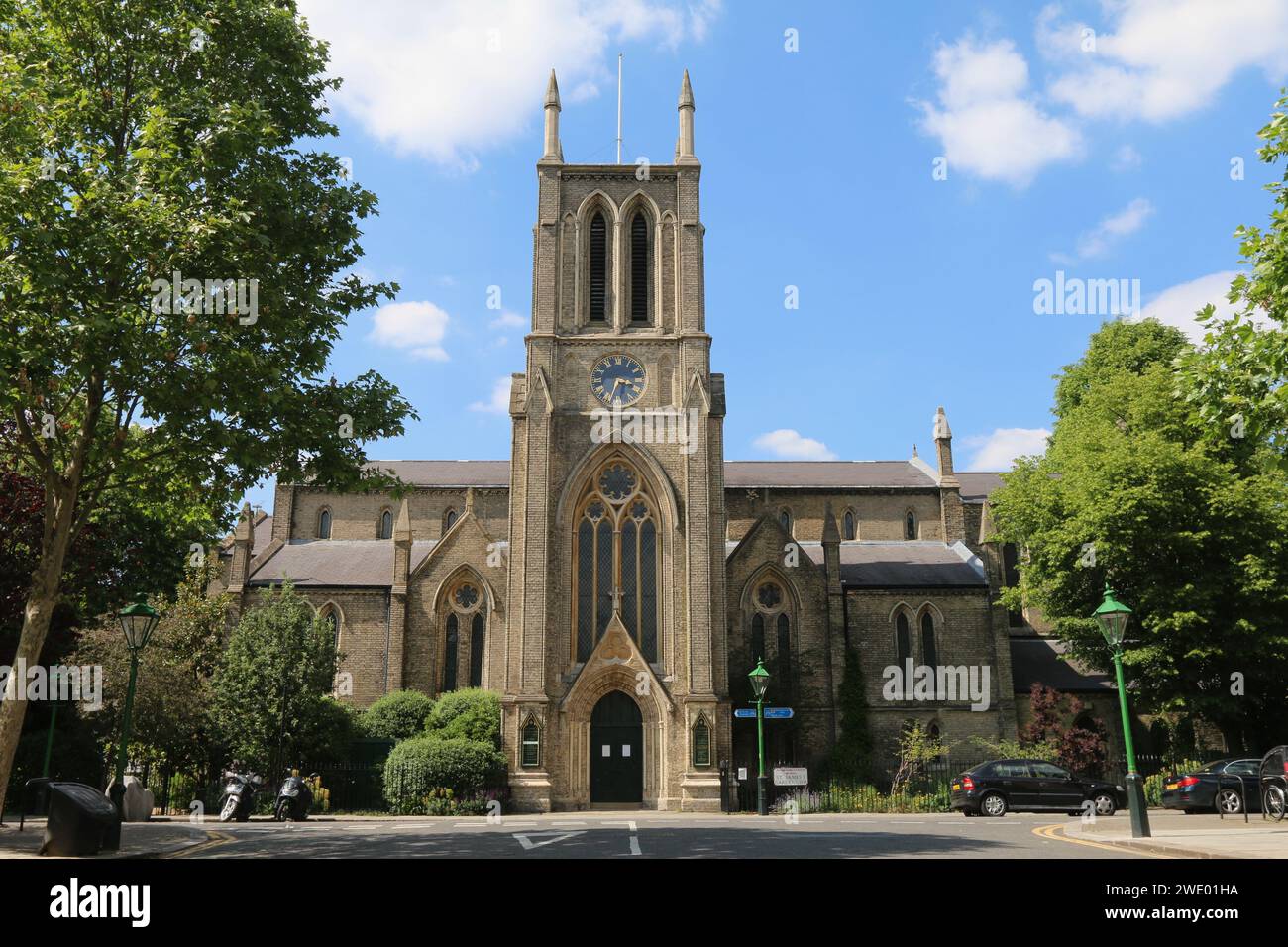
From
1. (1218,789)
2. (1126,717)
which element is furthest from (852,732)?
(1126,717)

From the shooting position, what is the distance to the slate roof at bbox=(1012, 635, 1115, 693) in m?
39.0

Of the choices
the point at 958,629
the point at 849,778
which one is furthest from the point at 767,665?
the point at 958,629

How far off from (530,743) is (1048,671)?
21276mm

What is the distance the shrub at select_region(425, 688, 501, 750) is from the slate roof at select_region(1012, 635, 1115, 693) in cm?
2003

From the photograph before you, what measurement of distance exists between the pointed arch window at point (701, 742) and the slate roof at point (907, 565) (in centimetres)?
970

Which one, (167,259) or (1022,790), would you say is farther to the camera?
(1022,790)

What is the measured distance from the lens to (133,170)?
15.6 m

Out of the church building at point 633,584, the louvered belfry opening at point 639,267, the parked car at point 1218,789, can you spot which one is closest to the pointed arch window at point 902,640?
the church building at point 633,584

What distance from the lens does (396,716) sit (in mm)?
33469

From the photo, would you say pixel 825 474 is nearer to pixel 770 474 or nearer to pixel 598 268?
pixel 770 474

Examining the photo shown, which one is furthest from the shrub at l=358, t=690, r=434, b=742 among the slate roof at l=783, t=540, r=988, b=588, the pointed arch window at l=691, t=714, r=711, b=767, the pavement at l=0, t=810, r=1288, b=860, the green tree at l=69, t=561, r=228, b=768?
the slate roof at l=783, t=540, r=988, b=588

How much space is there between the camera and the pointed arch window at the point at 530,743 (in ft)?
106

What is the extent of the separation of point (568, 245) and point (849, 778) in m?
21.8

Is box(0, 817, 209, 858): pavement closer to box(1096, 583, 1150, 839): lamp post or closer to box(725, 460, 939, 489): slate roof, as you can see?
box(1096, 583, 1150, 839): lamp post
